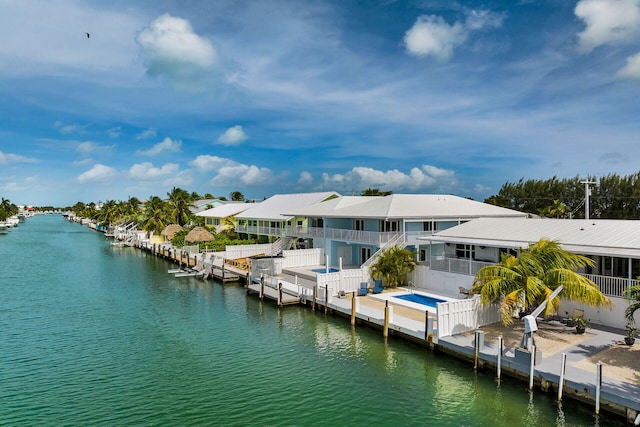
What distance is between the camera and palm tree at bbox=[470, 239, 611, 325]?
16016 mm

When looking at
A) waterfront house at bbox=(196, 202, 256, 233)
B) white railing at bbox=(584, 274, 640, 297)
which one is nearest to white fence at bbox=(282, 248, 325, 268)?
white railing at bbox=(584, 274, 640, 297)

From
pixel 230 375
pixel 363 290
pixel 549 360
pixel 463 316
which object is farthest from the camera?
pixel 363 290

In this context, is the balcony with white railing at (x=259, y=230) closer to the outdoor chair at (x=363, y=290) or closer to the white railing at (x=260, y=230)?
the white railing at (x=260, y=230)

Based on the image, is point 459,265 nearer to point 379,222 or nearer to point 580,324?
point 580,324

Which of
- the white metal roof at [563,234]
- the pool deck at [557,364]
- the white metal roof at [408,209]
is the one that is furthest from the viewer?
the white metal roof at [408,209]

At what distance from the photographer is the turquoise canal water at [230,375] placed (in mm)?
12594

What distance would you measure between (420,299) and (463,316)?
6.39 metres

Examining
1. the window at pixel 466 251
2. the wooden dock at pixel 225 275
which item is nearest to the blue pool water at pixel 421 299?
the window at pixel 466 251

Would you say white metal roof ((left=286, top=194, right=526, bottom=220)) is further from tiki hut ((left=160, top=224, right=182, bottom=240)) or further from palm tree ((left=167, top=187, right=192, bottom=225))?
palm tree ((left=167, top=187, right=192, bottom=225))

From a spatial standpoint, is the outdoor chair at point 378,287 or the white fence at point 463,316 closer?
the white fence at point 463,316

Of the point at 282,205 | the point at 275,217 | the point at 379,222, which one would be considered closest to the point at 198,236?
the point at 275,217

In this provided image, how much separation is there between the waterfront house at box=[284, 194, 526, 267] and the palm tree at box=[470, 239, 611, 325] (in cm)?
1163

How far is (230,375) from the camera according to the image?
15.7 metres

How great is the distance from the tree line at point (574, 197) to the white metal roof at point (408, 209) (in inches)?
645
